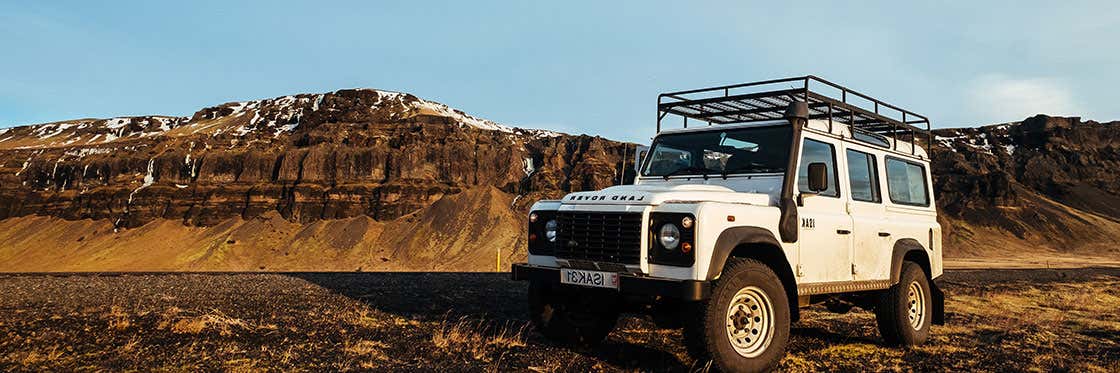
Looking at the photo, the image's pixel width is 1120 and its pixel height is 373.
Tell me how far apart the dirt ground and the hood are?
149 centimetres

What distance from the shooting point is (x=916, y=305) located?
8820 mm

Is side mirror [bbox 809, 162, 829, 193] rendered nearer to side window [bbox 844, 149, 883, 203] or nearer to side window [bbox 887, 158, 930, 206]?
side window [bbox 844, 149, 883, 203]

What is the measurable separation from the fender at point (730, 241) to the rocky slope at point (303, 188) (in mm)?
45628

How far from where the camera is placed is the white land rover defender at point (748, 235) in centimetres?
598

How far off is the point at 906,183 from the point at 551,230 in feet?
16.7

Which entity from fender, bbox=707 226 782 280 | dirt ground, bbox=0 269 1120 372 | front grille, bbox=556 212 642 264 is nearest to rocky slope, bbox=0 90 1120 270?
dirt ground, bbox=0 269 1120 372

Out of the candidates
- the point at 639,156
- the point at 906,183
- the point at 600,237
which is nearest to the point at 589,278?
the point at 600,237

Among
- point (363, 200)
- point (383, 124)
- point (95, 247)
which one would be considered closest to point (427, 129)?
point (383, 124)

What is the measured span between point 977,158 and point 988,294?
225 feet

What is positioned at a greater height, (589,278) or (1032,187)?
(1032,187)

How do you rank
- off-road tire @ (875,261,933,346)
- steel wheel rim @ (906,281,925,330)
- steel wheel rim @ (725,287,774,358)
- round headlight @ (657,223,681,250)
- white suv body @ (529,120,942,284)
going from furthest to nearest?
steel wheel rim @ (906,281,925,330) < off-road tire @ (875,261,933,346) < steel wheel rim @ (725,287,774,358) < white suv body @ (529,120,942,284) < round headlight @ (657,223,681,250)

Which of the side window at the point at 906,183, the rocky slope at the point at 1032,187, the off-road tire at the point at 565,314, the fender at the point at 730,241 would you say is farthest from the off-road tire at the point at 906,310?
the rocky slope at the point at 1032,187

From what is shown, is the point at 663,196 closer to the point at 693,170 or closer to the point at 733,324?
the point at 733,324

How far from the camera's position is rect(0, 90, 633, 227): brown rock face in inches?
2489
